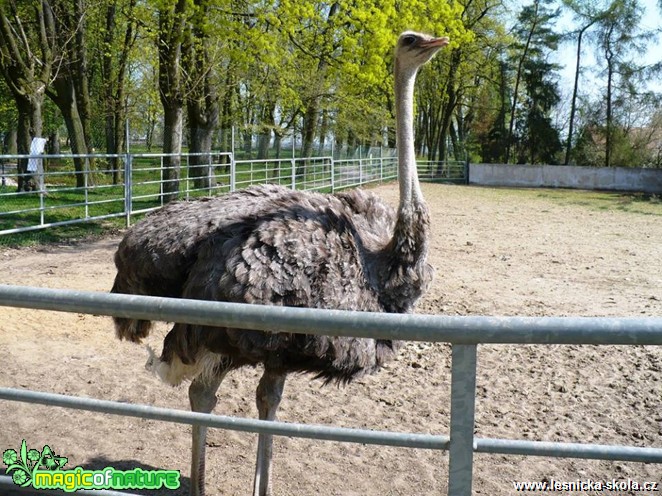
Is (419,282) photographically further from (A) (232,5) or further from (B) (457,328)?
(A) (232,5)

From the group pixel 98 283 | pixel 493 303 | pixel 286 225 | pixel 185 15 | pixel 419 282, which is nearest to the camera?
pixel 286 225

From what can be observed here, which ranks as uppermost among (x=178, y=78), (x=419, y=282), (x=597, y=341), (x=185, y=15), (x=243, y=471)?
(x=185, y=15)

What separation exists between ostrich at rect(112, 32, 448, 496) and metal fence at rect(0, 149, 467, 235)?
172 inches

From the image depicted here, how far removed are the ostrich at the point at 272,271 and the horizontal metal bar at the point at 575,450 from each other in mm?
1363

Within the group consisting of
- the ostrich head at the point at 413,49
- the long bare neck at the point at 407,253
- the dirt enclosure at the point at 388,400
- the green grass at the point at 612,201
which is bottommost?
the dirt enclosure at the point at 388,400

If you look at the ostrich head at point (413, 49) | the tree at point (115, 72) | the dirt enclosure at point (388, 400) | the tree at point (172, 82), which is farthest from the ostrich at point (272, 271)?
the tree at point (115, 72)

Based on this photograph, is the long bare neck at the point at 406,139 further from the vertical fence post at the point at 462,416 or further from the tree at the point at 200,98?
the tree at the point at 200,98

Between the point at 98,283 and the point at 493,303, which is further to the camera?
the point at 98,283

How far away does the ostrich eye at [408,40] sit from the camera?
3646 mm

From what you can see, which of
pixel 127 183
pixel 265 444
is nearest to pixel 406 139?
pixel 265 444

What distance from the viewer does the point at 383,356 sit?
304 cm

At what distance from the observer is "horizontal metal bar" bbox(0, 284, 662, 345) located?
132 cm

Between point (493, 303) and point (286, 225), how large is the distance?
167 inches

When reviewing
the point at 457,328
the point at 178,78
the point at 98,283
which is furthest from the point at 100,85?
the point at 457,328
